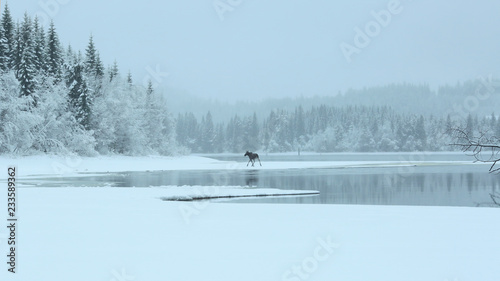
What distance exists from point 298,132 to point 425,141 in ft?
170

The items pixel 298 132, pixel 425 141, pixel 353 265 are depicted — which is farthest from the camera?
pixel 298 132

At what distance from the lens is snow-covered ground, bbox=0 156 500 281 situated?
7.73 m

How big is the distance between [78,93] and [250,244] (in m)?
59.4

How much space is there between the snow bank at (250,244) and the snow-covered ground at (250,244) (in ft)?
0.07

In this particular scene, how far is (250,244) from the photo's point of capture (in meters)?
9.74

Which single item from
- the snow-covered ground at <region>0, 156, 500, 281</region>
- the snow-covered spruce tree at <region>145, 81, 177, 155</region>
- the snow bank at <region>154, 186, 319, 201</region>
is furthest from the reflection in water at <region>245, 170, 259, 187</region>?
the snow-covered spruce tree at <region>145, 81, 177, 155</region>

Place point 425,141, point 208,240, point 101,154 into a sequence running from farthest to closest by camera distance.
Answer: point 425,141
point 101,154
point 208,240

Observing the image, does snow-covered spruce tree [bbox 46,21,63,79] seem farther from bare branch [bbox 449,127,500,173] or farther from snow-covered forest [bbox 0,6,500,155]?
bare branch [bbox 449,127,500,173]

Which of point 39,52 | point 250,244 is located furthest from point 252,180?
point 39,52

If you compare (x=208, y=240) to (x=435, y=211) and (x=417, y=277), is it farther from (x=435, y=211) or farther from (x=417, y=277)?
(x=435, y=211)

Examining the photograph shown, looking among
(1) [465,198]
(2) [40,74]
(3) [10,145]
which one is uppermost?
(2) [40,74]

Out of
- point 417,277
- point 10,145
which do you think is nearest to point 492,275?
point 417,277

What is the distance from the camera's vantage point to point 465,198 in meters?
22.8

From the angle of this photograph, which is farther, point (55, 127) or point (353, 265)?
point (55, 127)
